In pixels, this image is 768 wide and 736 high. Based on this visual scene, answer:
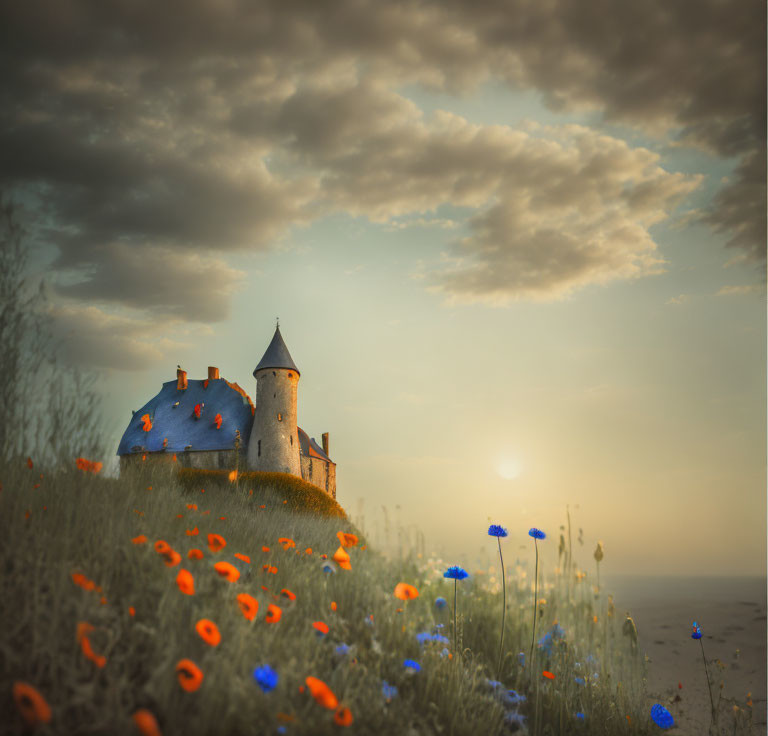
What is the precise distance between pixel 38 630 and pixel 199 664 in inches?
34.3

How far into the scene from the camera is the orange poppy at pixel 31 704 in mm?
2164

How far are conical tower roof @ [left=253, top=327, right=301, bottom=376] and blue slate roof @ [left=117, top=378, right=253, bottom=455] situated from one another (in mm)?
2815

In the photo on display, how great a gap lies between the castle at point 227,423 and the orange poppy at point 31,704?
64.3 ft

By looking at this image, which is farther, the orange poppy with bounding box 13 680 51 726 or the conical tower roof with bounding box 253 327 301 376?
the conical tower roof with bounding box 253 327 301 376

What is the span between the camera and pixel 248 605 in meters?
3.21

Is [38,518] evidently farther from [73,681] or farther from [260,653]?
[260,653]

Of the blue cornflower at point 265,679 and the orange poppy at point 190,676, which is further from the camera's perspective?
the blue cornflower at point 265,679

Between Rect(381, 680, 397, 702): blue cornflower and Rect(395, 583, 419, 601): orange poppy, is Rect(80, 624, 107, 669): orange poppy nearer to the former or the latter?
Rect(381, 680, 397, 702): blue cornflower

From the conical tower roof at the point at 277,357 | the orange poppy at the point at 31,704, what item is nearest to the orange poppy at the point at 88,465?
the orange poppy at the point at 31,704

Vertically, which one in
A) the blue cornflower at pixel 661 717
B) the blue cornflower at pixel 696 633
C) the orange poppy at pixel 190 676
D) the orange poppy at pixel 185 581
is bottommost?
the blue cornflower at pixel 661 717

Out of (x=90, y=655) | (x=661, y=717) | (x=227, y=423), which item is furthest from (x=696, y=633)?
(x=227, y=423)

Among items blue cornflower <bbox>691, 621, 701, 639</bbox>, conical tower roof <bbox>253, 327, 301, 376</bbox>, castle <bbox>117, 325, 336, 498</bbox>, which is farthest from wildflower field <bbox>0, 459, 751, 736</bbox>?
conical tower roof <bbox>253, 327, 301, 376</bbox>

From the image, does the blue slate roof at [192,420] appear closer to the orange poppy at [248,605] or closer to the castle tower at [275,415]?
the castle tower at [275,415]

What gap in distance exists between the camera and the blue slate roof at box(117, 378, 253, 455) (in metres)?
24.5
